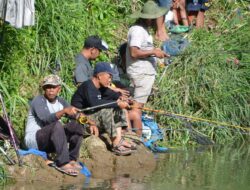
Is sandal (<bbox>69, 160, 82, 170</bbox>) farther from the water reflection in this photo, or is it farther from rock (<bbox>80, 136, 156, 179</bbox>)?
the water reflection

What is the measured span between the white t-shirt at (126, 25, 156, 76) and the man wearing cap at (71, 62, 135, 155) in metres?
1.04

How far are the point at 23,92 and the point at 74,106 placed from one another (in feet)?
3.57

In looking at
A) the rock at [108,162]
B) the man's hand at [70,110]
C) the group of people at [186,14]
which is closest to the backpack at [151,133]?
the rock at [108,162]

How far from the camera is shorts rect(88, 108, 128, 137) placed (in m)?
10.5

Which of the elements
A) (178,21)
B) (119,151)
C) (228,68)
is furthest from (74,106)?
(178,21)

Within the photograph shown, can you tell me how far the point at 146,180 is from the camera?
10.1 m

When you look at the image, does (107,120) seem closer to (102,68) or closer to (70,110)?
(102,68)

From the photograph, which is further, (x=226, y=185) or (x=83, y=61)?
(x=83, y=61)

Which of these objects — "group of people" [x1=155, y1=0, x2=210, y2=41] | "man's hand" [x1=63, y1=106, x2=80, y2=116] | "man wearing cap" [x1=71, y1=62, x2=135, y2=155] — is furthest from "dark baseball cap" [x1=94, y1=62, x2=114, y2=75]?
"group of people" [x1=155, y1=0, x2=210, y2=41]

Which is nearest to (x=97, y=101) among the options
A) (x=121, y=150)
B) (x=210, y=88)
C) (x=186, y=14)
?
(x=121, y=150)

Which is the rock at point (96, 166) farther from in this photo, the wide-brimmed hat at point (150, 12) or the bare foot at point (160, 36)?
the bare foot at point (160, 36)

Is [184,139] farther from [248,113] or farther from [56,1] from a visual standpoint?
[56,1]

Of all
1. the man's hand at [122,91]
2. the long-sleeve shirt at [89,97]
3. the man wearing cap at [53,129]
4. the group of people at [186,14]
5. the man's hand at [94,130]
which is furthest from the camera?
the group of people at [186,14]

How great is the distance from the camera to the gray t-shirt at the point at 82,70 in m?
11.3
